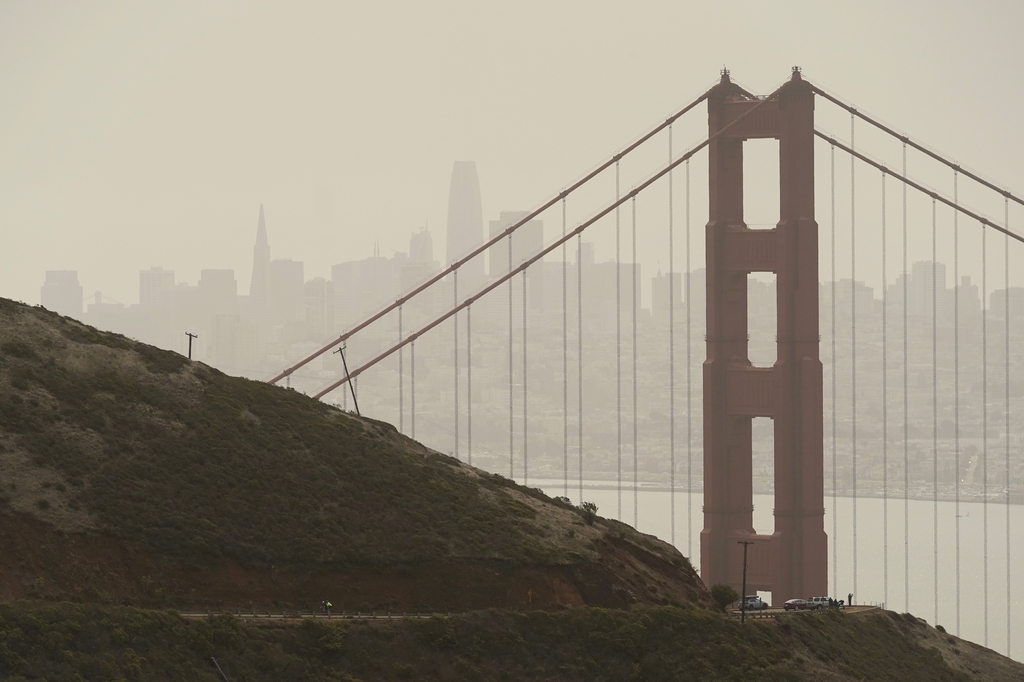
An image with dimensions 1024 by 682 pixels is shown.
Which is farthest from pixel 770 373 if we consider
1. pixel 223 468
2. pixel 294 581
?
pixel 294 581

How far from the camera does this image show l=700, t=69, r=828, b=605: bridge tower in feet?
245

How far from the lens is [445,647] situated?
1889 inches

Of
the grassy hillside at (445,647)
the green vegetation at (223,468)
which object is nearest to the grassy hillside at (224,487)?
the green vegetation at (223,468)

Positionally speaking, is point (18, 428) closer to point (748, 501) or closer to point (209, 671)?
point (209, 671)

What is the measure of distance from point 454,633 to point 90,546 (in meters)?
12.2

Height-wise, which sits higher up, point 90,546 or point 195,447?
point 195,447

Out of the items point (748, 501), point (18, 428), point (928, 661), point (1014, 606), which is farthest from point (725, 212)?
point (1014, 606)

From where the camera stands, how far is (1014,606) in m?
158

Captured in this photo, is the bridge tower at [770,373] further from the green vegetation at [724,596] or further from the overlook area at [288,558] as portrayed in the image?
the green vegetation at [724,596]

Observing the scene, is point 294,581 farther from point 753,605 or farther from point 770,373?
point 770,373

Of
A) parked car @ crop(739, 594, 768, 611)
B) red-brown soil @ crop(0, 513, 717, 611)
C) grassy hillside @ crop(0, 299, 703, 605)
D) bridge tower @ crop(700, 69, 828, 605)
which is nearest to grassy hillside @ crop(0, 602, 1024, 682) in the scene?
red-brown soil @ crop(0, 513, 717, 611)

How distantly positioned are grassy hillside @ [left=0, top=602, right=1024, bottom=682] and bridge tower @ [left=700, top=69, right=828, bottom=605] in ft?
50.0

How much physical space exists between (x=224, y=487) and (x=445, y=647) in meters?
11.2

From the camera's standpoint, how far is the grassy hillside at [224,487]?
49375 mm
